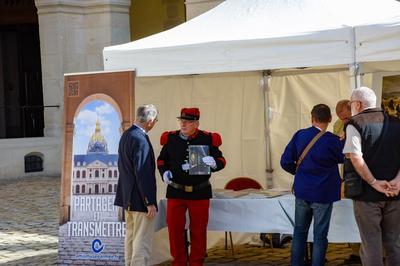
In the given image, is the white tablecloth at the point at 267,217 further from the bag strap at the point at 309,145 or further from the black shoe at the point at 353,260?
the black shoe at the point at 353,260

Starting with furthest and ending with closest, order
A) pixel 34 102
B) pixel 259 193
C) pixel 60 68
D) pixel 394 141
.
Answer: pixel 34 102
pixel 60 68
pixel 259 193
pixel 394 141

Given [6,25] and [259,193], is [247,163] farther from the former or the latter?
[6,25]

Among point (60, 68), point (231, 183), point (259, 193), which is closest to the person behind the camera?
point (259, 193)

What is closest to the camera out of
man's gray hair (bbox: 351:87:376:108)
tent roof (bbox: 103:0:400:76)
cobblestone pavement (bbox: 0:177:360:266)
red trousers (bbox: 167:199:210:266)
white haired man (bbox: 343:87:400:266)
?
white haired man (bbox: 343:87:400:266)

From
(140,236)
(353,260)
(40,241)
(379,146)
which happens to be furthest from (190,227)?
(40,241)

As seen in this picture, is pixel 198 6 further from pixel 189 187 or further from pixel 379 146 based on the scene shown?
pixel 379 146

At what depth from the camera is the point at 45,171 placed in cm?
1947

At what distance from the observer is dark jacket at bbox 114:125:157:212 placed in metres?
7.43

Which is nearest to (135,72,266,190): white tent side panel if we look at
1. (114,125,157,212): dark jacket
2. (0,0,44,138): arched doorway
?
(114,125,157,212): dark jacket

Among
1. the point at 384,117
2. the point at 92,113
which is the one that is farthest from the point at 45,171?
the point at 384,117

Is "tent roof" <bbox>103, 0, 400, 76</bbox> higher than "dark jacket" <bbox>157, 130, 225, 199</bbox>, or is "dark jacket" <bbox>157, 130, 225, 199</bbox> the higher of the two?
"tent roof" <bbox>103, 0, 400, 76</bbox>

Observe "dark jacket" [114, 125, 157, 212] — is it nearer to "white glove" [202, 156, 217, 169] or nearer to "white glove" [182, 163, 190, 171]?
"white glove" [182, 163, 190, 171]

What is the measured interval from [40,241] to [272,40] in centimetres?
461

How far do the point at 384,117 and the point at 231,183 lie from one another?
3.50 metres
